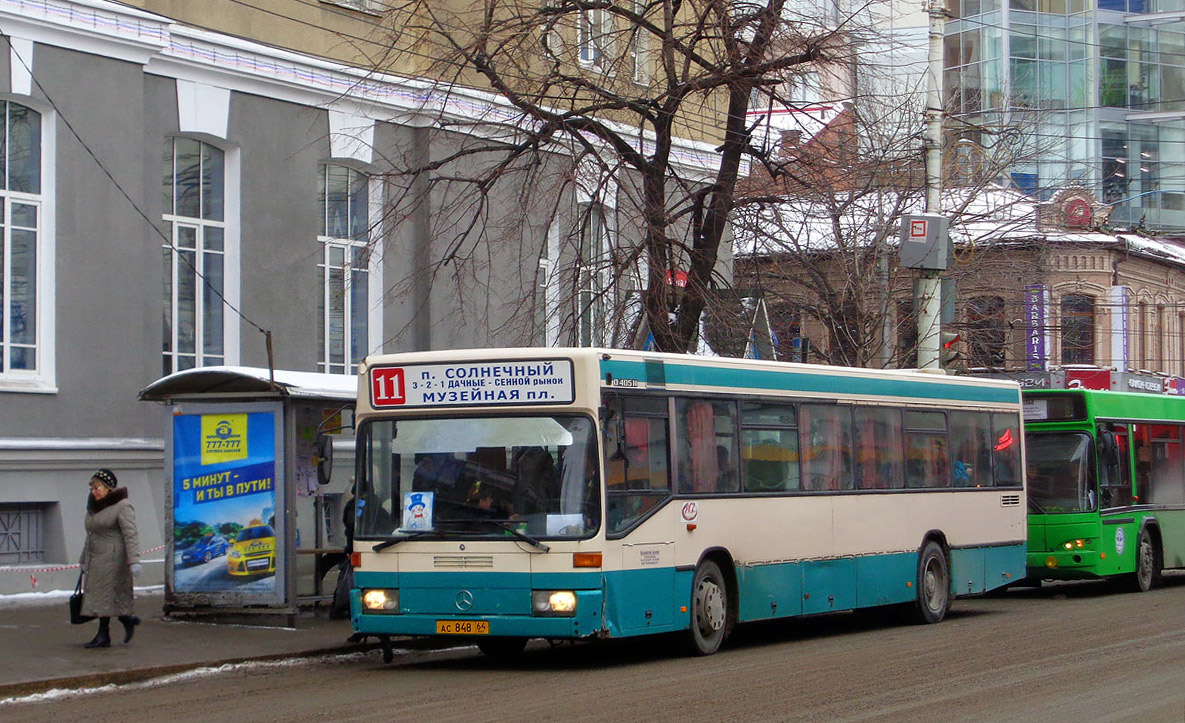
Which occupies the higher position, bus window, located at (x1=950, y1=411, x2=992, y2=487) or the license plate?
bus window, located at (x1=950, y1=411, x2=992, y2=487)

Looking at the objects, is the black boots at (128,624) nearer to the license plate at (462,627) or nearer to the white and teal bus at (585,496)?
the white and teal bus at (585,496)

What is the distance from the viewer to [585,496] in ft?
41.5

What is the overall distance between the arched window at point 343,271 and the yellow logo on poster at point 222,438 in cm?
623

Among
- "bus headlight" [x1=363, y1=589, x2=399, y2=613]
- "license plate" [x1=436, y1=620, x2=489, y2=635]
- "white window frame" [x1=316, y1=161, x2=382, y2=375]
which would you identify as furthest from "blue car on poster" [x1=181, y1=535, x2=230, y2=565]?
"white window frame" [x1=316, y1=161, x2=382, y2=375]

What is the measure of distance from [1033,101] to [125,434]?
34.9 meters

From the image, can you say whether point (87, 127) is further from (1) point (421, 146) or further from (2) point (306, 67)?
(1) point (421, 146)

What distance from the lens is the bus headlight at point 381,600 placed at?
13.1 meters

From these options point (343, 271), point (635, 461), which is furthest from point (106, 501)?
point (343, 271)

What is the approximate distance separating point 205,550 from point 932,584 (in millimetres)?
7887

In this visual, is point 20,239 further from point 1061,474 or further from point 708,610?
point 1061,474

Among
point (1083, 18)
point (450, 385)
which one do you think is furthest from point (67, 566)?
point (1083, 18)

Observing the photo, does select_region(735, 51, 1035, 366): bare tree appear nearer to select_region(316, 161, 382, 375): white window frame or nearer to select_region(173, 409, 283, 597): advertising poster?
select_region(316, 161, 382, 375): white window frame

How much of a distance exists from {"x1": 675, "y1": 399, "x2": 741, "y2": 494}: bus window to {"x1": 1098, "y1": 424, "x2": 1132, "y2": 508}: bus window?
907cm

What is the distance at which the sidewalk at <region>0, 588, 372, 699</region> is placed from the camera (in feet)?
40.5
